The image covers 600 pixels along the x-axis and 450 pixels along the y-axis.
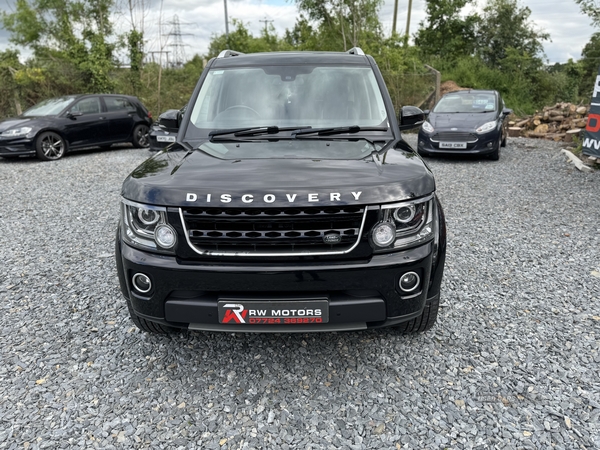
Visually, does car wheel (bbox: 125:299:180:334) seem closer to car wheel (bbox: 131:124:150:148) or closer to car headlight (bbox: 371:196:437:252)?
car headlight (bbox: 371:196:437:252)

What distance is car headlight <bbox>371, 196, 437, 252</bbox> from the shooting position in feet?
7.93

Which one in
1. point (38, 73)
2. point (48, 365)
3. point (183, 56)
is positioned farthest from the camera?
point (183, 56)

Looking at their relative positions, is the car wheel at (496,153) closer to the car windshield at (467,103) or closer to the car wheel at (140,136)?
the car windshield at (467,103)

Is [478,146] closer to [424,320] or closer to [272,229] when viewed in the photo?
[424,320]

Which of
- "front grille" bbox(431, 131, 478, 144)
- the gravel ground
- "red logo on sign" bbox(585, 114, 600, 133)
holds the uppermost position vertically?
"red logo on sign" bbox(585, 114, 600, 133)

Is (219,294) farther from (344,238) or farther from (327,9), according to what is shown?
(327,9)

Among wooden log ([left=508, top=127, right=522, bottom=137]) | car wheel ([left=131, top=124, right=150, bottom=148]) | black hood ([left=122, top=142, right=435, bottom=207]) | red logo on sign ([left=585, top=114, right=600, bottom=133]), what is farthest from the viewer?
wooden log ([left=508, top=127, right=522, bottom=137])

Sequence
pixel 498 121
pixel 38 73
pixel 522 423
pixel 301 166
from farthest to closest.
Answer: pixel 38 73 → pixel 498 121 → pixel 301 166 → pixel 522 423

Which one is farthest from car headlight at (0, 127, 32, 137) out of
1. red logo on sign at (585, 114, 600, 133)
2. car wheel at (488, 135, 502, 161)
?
red logo on sign at (585, 114, 600, 133)

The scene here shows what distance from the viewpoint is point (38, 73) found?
55.2 ft

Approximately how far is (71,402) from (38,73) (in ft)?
57.9

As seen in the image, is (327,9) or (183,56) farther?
(183,56)

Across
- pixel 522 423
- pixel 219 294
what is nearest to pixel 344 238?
pixel 219 294

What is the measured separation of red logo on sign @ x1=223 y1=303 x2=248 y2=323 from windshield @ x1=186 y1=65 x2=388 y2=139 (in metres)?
1.56
